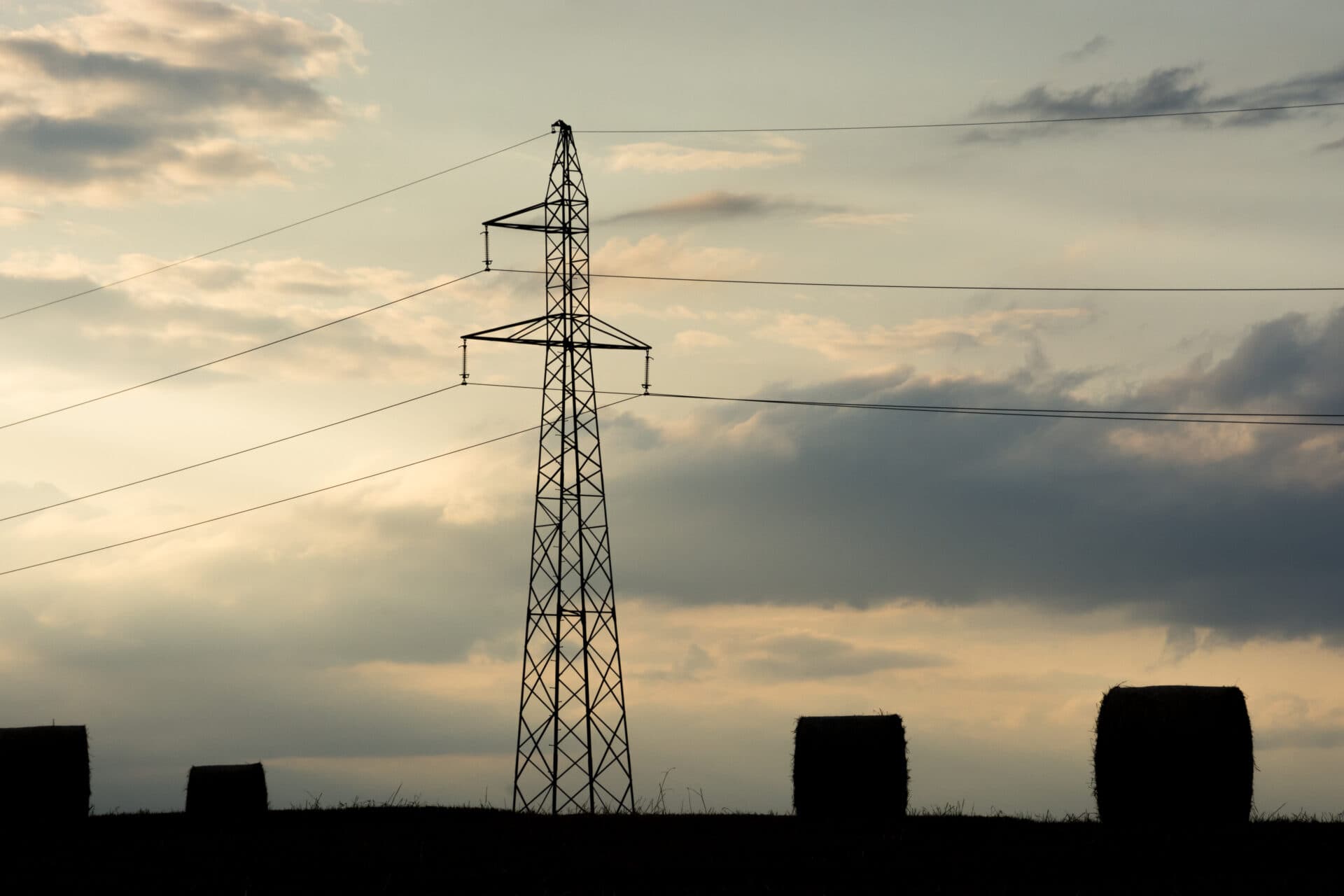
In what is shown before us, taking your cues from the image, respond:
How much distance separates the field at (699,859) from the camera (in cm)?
2144

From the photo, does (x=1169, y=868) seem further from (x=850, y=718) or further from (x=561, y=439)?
(x=561, y=439)

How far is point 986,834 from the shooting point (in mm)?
26953

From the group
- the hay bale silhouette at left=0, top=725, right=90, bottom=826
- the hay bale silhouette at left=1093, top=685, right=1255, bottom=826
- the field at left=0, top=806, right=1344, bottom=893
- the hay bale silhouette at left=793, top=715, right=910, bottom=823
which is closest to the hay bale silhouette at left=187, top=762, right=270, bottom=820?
the hay bale silhouette at left=0, top=725, right=90, bottom=826

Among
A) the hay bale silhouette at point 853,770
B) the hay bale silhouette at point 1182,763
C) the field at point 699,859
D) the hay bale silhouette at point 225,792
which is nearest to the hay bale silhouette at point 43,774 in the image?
the hay bale silhouette at point 225,792

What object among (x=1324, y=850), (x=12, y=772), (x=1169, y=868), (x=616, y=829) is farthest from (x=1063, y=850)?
(x=12, y=772)

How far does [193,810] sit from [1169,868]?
2611cm

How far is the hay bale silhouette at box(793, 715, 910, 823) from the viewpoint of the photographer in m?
34.0

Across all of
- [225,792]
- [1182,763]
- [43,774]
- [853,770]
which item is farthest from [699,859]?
[43,774]

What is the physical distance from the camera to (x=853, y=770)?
1345 inches

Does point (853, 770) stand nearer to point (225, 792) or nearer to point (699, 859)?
point (699, 859)

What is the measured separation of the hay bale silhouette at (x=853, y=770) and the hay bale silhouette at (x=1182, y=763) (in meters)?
4.39

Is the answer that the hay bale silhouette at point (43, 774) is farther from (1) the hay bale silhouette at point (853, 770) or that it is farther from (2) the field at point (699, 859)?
(1) the hay bale silhouette at point (853, 770)

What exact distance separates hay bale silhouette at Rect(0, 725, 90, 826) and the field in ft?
35.2

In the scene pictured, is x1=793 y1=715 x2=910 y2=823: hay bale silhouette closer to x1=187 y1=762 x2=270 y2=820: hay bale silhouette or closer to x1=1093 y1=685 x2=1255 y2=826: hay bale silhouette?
x1=1093 y1=685 x2=1255 y2=826: hay bale silhouette
